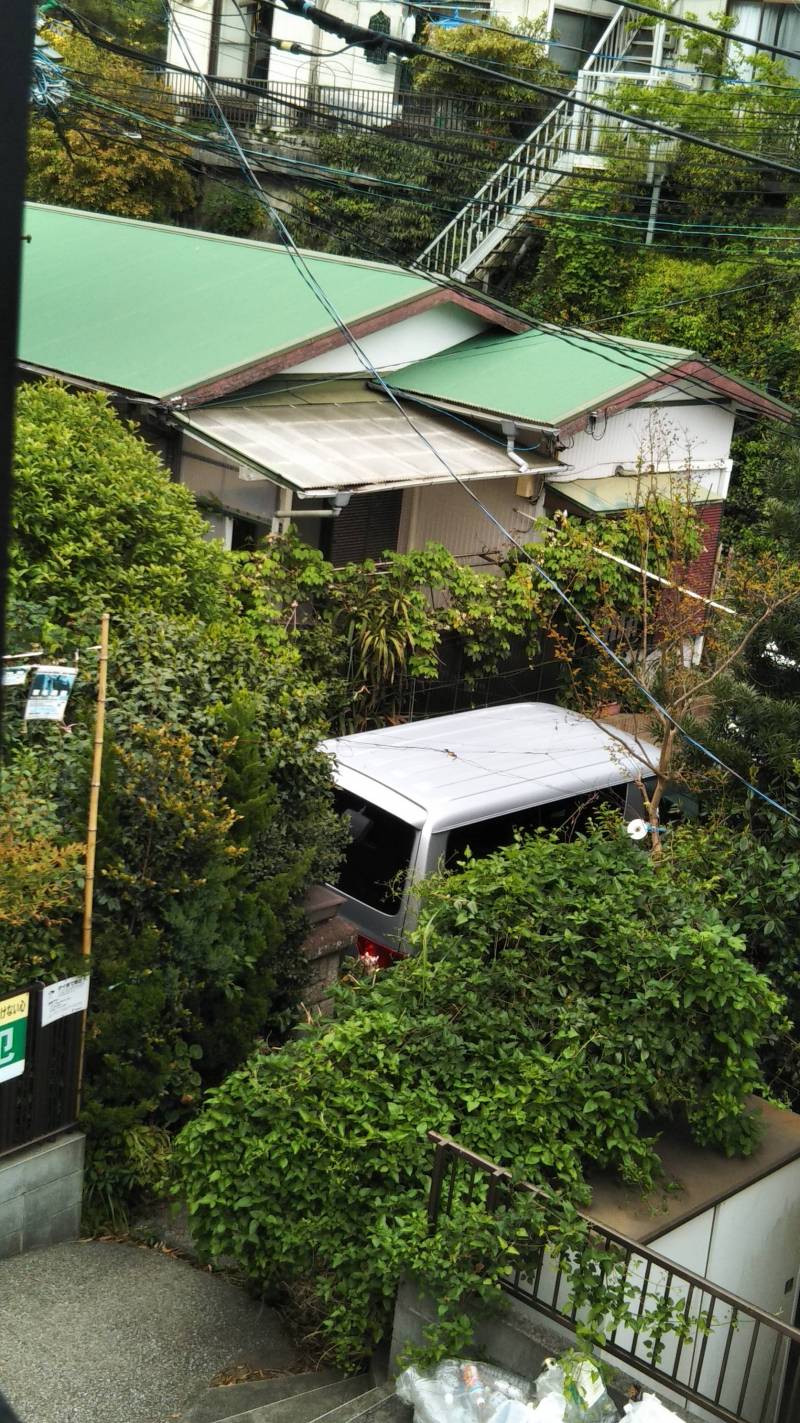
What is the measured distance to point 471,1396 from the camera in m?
5.14

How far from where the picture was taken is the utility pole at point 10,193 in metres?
1.25

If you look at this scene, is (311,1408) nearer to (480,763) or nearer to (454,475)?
(480,763)

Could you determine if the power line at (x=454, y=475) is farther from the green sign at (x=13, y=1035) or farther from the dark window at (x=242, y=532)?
the green sign at (x=13, y=1035)

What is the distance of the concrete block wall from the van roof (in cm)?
338

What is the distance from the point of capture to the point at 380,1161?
5.74 m

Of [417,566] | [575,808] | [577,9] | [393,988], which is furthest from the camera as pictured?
[577,9]

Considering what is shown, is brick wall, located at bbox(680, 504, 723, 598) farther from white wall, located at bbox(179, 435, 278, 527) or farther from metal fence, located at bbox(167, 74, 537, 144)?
metal fence, located at bbox(167, 74, 537, 144)

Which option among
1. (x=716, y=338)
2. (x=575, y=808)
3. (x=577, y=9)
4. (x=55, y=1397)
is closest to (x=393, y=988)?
Result: (x=55, y=1397)

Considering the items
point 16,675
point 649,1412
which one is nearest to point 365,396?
point 16,675

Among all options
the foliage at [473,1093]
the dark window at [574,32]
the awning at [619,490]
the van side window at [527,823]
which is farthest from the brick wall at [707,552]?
the dark window at [574,32]

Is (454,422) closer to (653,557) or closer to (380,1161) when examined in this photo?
(653,557)

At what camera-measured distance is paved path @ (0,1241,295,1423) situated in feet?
18.9

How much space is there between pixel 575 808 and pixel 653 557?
4.97 metres

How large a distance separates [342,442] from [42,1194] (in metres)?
8.99
